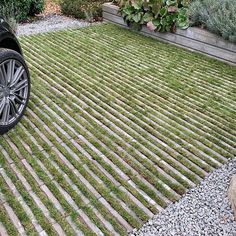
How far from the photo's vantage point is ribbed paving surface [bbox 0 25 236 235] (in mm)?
3359

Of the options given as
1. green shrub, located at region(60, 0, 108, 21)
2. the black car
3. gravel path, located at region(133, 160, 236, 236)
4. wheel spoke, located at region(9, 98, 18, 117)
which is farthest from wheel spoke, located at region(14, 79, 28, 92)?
green shrub, located at region(60, 0, 108, 21)

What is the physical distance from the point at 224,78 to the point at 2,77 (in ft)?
13.1

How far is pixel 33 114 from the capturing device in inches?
193

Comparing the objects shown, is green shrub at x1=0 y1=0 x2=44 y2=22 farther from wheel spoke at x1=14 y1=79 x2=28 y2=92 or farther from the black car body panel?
wheel spoke at x1=14 y1=79 x2=28 y2=92

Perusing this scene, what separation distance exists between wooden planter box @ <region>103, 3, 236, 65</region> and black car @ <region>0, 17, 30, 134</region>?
4249 millimetres

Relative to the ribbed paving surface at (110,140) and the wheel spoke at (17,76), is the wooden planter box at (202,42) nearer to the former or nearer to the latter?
the ribbed paving surface at (110,140)

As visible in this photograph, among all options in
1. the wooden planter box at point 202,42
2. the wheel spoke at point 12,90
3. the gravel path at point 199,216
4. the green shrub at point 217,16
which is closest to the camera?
the gravel path at point 199,216

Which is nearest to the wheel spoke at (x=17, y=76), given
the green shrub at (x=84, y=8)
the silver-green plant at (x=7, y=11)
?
the silver-green plant at (x=7, y=11)

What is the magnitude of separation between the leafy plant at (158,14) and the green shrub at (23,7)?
2.81m

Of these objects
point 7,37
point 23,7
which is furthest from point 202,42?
point 23,7

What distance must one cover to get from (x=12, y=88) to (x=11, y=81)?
9 cm

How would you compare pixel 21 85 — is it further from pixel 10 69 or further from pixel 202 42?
pixel 202 42

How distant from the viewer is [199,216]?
328 cm

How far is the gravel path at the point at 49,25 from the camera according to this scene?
902 centimetres
